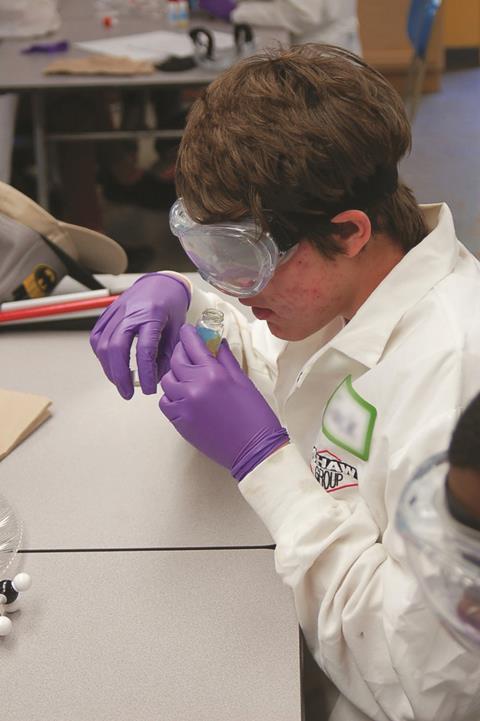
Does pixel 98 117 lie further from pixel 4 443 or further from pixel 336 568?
pixel 336 568

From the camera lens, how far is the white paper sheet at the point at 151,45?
3.20 metres

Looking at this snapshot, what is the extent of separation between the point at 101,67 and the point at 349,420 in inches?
91.2

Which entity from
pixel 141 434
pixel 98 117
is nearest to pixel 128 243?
pixel 98 117

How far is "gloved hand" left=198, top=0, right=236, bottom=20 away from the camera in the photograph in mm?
3580

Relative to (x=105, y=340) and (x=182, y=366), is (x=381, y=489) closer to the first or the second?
(x=182, y=366)

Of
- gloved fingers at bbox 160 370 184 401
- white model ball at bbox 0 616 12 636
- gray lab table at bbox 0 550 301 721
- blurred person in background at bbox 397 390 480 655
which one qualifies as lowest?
gray lab table at bbox 0 550 301 721

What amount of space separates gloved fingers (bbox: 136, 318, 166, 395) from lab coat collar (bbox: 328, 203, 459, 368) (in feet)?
1.04

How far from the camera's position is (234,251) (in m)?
1.09

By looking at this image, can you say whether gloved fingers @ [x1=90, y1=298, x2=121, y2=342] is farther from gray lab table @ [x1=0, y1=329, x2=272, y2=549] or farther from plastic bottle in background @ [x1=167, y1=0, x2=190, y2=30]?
plastic bottle in background @ [x1=167, y1=0, x2=190, y2=30]

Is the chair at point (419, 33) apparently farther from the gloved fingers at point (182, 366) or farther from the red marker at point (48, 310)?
the gloved fingers at point (182, 366)

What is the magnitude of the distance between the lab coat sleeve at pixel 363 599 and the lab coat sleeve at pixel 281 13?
9.16 ft

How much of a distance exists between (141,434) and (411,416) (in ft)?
1.80

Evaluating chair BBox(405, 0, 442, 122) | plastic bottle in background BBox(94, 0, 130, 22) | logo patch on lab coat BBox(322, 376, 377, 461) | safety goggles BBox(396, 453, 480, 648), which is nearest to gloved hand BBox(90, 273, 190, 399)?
logo patch on lab coat BBox(322, 376, 377, 461)

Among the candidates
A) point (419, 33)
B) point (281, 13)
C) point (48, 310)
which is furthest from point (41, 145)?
point (48, 310)
